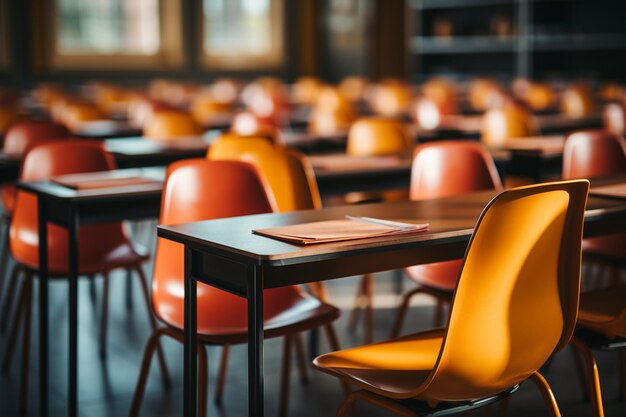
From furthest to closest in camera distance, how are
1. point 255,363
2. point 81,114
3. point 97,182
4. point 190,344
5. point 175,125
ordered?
point 81,114
point 175,125
point 97,182
point 190,344
point 255,363

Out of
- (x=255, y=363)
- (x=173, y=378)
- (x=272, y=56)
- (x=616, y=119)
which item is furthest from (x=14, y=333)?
(x=272, y=56)

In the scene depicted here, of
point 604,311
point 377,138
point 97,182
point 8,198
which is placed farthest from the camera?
point 377,138

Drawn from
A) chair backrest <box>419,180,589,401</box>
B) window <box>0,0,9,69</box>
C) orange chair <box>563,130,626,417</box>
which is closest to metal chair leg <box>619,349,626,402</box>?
orange chair <box>563,130,626,417</box>

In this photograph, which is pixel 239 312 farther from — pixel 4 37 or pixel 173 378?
pixel 4 37

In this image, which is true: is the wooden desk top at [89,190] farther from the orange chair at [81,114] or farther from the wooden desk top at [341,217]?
the orange chair at [81,114]

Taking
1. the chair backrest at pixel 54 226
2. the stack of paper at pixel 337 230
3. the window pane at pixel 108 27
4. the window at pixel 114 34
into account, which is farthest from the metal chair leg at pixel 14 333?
the window pane at pixel 108 27

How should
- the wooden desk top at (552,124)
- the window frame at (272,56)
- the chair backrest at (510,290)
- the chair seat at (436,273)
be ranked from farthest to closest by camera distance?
the window frame at (272,56), the wooden desk top at (552,124), the chair seat at (436,273), the chair backrest at (510,290)

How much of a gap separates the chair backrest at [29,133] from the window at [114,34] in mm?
8892

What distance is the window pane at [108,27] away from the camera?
548 inches

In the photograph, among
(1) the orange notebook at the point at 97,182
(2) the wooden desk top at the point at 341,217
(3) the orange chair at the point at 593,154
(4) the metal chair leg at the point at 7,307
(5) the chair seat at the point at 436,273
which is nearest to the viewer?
(2) the wooden desk top at the point at 341,217

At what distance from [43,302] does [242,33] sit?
12.9 meters

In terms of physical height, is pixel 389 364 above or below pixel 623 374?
above

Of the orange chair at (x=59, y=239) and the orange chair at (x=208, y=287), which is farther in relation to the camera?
the orange chair at (x=59, y=239)

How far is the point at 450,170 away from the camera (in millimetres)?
3461
